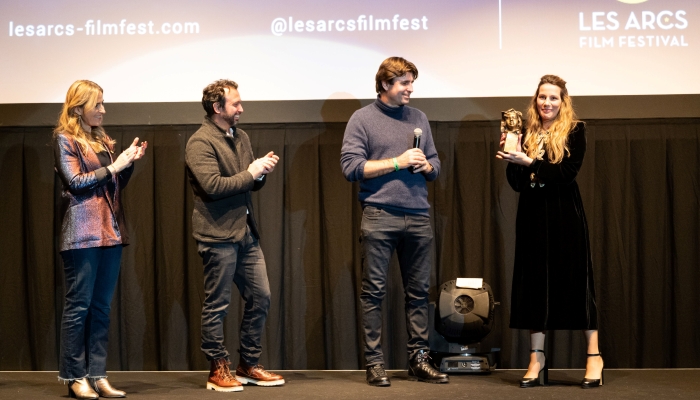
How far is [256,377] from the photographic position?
3.88m

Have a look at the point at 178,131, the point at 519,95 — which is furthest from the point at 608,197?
the point at 178,131

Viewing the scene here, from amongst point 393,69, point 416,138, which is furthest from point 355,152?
point 393,69

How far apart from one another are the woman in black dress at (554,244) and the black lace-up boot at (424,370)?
1.34 feet

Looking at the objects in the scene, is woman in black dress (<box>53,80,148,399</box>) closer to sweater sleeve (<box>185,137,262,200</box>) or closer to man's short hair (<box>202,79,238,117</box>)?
sweater sleeve (<box>185,137,262,200</box>)

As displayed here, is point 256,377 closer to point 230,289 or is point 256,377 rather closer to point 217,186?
point 230,289

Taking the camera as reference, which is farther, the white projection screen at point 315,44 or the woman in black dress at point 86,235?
the white projection screen at point 315,44

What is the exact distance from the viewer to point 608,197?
14.9ft

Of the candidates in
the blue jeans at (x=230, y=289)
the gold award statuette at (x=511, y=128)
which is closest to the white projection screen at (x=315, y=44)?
the gold award statuette at (x=511, y=128)

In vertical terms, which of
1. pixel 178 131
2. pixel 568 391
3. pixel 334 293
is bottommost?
pixel 568 391

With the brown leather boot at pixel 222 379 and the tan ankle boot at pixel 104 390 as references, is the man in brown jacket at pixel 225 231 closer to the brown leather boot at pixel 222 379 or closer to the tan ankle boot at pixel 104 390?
the brown leather boot at pixel 222 379

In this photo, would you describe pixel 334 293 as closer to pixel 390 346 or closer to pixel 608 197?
pixel 390 346

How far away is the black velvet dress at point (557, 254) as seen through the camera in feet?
12.2

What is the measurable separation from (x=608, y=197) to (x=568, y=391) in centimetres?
142

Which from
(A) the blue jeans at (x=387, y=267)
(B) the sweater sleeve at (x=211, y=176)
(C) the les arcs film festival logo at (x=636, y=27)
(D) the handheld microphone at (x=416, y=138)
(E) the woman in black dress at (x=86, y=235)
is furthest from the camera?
(C) the les arcs film festival logo at (x=636, y=27)
